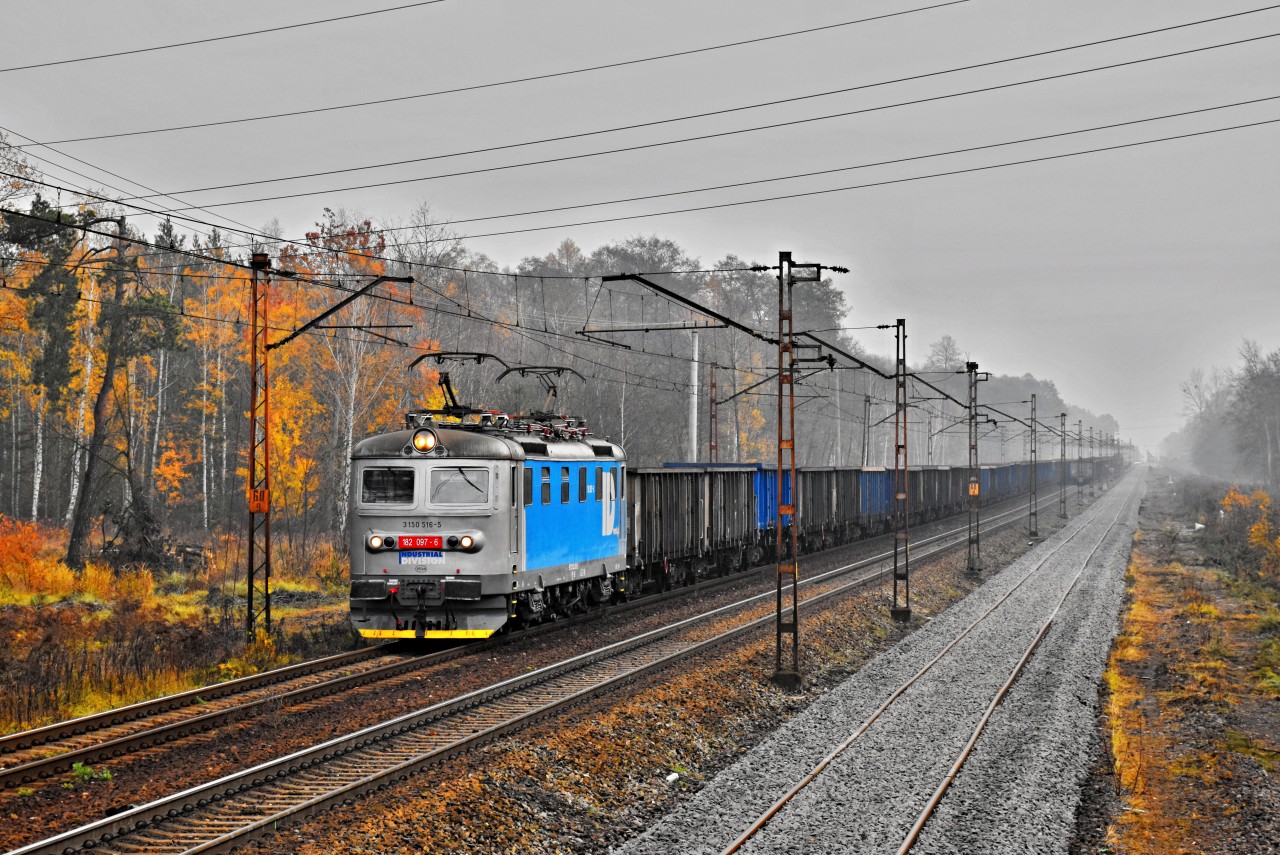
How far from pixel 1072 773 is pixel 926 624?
12.2 metres

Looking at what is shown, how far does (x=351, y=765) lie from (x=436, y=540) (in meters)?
6.34

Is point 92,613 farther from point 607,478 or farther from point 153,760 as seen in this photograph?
point 153,760

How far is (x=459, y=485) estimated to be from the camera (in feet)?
59.2

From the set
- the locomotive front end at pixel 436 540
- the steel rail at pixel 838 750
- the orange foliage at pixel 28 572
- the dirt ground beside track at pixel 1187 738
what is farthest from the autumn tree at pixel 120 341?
the dirt ground beside track at pixel 1187 738

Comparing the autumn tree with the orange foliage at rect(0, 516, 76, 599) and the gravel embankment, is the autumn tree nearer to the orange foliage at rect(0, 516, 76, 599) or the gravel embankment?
the orange foliage at rect(0, 516, 76, 599)

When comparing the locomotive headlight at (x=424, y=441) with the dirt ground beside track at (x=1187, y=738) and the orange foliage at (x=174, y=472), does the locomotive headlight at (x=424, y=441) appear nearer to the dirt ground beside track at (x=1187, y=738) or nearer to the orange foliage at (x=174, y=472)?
the dirt ground beside track at (x=1187, y=738)

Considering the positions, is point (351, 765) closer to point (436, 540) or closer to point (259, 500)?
point (436, 540)

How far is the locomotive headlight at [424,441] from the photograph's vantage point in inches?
717

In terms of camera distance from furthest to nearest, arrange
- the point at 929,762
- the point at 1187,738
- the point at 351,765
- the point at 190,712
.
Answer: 1. the point at 1187,738
2. the point at 190,712
3. the point at 929,762
4. the point at 351,765

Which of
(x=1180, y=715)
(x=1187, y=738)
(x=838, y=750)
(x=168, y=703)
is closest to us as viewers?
(x=838, y=750)

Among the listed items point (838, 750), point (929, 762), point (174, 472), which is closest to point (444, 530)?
point (838, 750)

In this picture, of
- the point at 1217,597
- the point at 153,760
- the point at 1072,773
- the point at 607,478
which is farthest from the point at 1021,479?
the point at 153,760

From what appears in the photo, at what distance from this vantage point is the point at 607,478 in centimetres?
2264

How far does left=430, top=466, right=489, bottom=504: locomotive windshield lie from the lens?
1797 cm
